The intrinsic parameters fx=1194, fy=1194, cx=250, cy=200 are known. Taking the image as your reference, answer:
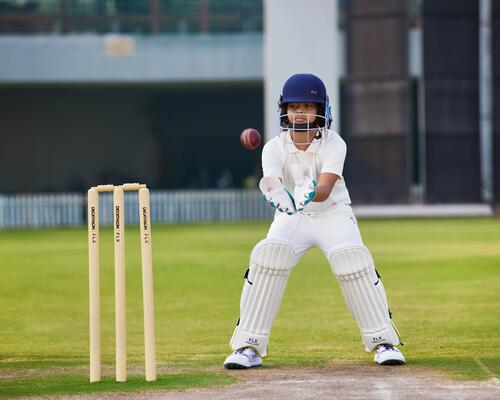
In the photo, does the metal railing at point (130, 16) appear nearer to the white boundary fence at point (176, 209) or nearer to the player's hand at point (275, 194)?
the white boundary fence at point (176, 209)

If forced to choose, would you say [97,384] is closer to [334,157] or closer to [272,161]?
[272,161]

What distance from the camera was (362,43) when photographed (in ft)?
89.9

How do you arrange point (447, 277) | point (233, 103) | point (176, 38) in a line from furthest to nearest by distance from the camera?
point (233, 103) < point (176, 38) < point (447, 277)

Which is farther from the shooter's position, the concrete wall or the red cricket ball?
the concrete wall

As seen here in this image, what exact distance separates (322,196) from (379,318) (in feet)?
2.82

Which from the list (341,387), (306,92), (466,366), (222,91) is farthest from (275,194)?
(222,91)

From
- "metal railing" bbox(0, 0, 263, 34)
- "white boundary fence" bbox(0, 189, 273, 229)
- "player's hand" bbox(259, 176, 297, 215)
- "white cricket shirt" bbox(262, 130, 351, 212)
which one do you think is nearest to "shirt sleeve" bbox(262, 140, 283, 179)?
"white cricket shirt" bbox(262, 130, 351, 212)

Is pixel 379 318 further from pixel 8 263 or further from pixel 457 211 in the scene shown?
pixel 457 211

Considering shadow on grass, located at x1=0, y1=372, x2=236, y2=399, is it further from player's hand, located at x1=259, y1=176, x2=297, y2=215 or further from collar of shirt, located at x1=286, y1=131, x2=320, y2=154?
collar of shirt, located at x1=286, y1=131, x2=320, y2=154

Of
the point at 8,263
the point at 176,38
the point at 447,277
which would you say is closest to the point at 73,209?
the point at 176,38

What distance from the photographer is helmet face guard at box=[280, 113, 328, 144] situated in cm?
754

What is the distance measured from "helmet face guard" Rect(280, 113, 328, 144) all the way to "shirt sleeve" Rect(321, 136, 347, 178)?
0.11 m

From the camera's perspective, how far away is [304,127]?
754 cm

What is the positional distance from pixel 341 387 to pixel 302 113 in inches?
74.3
